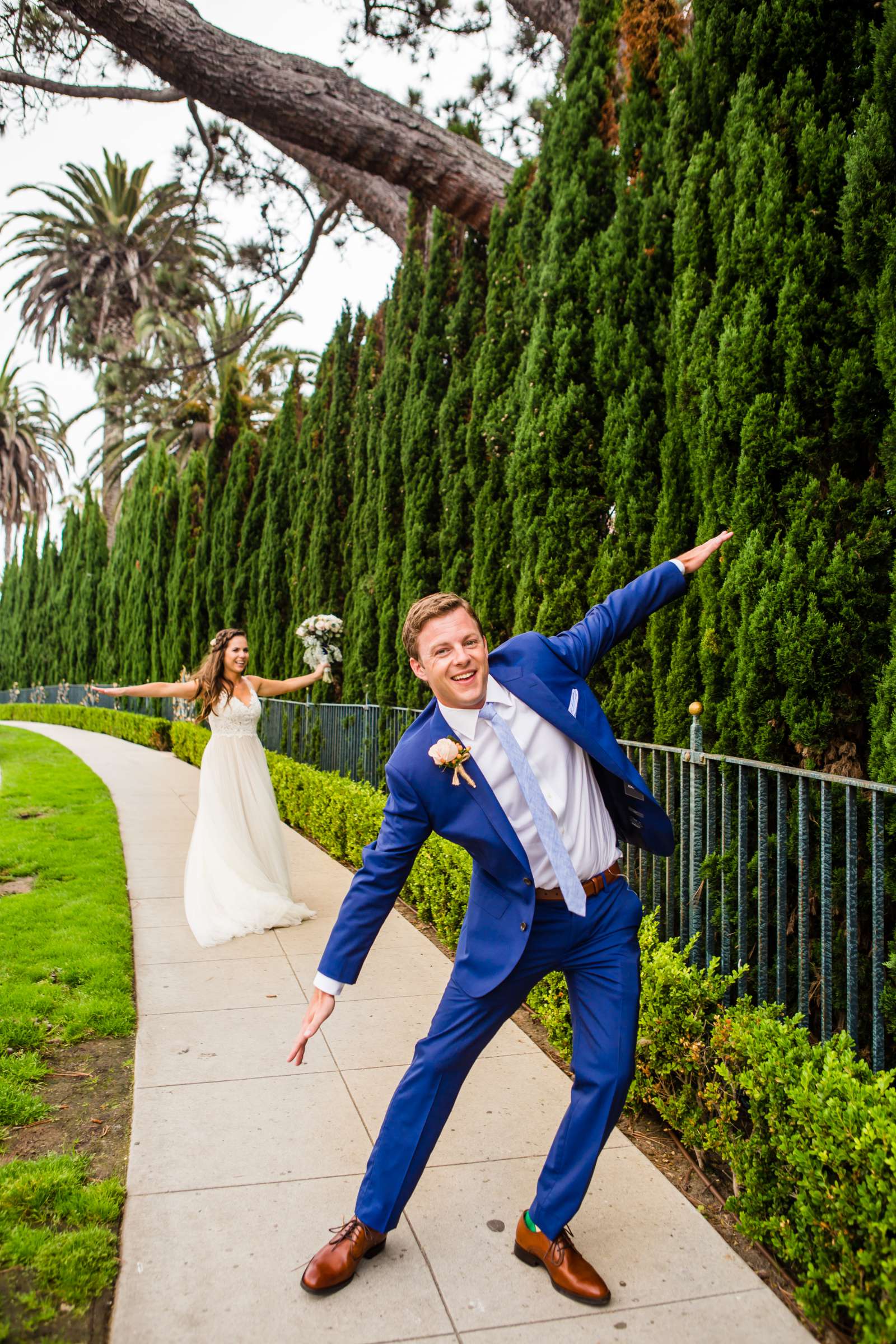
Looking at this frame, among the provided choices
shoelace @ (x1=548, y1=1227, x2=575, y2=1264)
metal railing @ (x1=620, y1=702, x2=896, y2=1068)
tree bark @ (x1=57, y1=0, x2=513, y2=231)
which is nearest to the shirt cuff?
shoelace @ (x1=548, y1=1227, x2=575, y2=1264)

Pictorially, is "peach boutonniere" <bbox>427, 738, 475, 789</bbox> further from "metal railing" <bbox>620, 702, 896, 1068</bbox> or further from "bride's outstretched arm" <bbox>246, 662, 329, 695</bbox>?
"bride's outstretched arm" <bbox>246, 662, 329, 695</bbox>

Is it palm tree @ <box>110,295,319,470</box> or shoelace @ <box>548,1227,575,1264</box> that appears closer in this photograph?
shoelace @ <box>548,1227,575,1264</box>

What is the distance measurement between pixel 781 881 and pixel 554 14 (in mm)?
8593

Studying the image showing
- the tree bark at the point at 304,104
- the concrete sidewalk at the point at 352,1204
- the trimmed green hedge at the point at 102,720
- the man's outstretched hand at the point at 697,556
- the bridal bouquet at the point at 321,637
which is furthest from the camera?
the trimmed green hedge at the point at 102,720

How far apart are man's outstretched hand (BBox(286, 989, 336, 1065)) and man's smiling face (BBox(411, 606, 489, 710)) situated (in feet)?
3.10

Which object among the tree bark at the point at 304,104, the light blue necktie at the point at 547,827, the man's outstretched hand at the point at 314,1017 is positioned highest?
the tree bark at the point at 304,104

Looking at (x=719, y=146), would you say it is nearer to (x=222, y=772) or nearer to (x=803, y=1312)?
(x=803, y=1312)

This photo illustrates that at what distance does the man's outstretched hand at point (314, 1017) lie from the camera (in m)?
2.88

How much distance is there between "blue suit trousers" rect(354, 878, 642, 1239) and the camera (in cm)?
284

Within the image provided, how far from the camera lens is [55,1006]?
5230 mm

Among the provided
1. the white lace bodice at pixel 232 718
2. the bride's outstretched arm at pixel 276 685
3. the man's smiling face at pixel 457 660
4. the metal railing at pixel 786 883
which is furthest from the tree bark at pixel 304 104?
the man's smiling face at pixel 457 660

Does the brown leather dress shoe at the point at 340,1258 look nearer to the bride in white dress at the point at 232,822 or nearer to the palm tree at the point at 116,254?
the bride in white dress at the point at 232,822

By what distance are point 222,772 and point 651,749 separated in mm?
3764

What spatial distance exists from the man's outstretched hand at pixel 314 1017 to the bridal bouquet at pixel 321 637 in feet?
28.9
